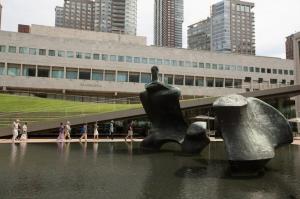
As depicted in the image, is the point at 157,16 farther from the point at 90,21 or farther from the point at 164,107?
the point at 164,107

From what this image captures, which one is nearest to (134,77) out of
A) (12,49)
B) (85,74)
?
(85,74)

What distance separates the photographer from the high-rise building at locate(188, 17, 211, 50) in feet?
466

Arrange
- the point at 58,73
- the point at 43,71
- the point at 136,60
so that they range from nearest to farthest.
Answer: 1. the point at 43,71
2. the point at 58,73
3. the point at 136,60

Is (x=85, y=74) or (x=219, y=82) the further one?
(x=219, y=82)

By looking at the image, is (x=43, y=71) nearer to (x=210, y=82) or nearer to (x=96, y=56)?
(x=96, y=56)

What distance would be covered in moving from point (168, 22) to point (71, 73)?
4097 inches

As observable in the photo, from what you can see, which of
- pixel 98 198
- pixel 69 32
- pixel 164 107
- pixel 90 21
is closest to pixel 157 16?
Result: pixel 90 21

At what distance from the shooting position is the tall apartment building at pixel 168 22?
155m

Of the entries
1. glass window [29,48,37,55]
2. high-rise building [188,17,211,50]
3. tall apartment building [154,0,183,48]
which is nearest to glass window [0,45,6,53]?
glass window [29,48,37,55]

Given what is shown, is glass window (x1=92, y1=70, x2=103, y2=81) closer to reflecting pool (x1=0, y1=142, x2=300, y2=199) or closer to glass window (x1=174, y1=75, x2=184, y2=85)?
glass window (x1=174, y1=75, x2=184, y2=85)

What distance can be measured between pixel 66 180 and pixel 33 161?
4.44 m

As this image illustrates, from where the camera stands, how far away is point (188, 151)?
55.5ft

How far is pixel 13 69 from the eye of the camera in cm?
5691

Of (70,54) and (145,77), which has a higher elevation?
(70,54)
